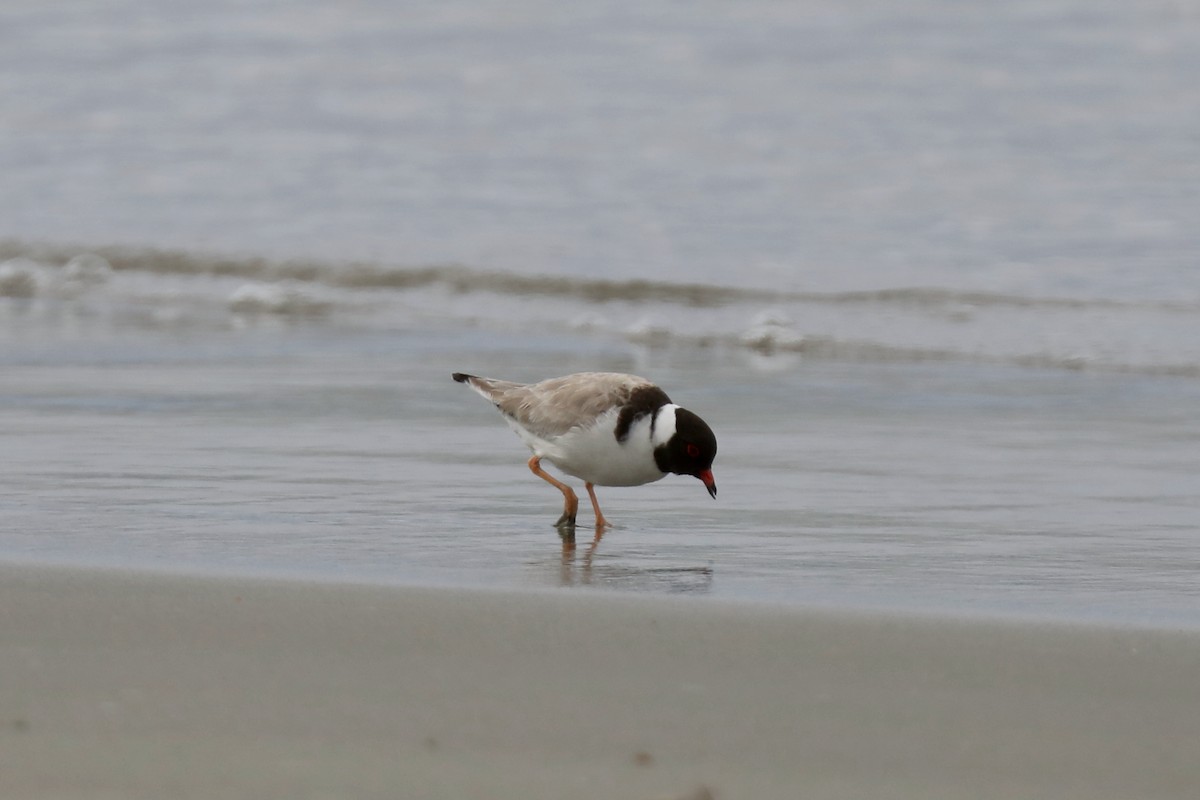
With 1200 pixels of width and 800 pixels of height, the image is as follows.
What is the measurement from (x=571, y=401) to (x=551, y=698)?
2.54 metres

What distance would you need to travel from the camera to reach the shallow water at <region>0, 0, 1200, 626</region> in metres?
6.11

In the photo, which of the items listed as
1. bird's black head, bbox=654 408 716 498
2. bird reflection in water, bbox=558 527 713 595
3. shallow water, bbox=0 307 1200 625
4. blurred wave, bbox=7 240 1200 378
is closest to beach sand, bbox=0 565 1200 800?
bird reflection in water, bbox=558 527 713 595

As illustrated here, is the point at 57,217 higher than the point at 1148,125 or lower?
lower

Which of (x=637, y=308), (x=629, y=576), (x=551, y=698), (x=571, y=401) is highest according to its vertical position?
(x=571, y=401)

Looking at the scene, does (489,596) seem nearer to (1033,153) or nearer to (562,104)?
(1033,153)

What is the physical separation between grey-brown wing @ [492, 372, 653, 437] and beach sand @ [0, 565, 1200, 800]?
1416 mm

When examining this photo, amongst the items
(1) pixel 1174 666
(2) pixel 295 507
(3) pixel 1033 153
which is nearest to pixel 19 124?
(3) pixel 1033 153

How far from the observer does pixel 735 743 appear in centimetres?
379

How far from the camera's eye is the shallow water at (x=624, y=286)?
20.0 ft

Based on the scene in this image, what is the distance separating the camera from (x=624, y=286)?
1318 centimetres

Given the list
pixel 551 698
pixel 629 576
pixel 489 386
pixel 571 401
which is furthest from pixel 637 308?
pixel 551 698

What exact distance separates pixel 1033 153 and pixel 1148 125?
59.0 inches

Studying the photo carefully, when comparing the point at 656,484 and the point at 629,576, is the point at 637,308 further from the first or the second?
the point at 629,576

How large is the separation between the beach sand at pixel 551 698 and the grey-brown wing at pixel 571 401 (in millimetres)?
1416
